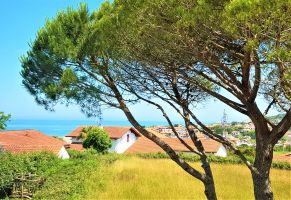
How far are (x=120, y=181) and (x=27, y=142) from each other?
1089cm

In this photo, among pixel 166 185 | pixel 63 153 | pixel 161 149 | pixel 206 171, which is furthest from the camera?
pixel 161 149

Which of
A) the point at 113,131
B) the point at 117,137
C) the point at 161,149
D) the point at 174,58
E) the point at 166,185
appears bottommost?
the point at 166,185

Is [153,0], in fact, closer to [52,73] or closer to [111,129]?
[52,73]

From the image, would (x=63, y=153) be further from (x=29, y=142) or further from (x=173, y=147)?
(x=173, y=147)

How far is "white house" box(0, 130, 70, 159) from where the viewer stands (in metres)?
19.3

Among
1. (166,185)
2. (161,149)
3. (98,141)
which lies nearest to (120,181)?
(166,185)

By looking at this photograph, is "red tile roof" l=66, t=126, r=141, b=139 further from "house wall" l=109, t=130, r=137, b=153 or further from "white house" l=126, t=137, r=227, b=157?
"white house" l=126, t=137, r=227, b=157

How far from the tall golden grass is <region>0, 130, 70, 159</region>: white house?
6568mm

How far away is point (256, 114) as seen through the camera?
5.38 m

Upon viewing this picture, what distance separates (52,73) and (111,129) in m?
31.1

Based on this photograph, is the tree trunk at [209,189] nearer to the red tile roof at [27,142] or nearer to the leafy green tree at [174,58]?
the leafy green tree at [174,58]

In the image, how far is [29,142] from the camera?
70.2ft

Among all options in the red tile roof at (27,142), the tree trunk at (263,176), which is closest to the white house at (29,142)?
the red tile roof at (27,142)

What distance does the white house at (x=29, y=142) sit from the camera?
19.3m
